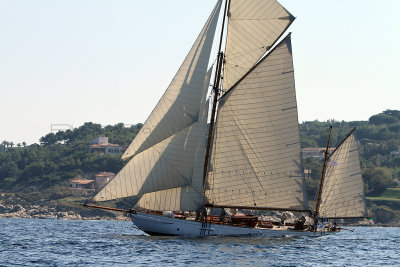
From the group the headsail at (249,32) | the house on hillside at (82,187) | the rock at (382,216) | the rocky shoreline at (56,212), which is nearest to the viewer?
the headsail at (249,32)

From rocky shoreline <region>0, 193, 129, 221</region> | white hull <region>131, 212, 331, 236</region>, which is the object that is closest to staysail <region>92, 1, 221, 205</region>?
white hull <region>131, 212, 331, 236</region>

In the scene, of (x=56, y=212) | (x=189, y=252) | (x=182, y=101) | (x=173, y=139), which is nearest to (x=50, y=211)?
(x=56, y=212)

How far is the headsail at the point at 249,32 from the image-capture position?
52875mm

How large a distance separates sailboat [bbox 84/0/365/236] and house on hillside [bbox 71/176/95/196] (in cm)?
11693

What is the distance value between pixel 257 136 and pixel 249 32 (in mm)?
8017

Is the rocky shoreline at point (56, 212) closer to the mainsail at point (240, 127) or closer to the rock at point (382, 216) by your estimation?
the rock at point (382, 216)

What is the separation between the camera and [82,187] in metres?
171

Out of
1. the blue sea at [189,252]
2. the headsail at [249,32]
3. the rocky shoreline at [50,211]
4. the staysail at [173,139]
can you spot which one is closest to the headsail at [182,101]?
the staysail at [173,139]

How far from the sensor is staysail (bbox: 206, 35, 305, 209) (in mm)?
52438

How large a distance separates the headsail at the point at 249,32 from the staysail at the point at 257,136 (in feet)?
2.74

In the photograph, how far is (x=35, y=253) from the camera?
141ft

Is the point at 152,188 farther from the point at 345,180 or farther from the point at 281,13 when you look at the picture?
the point at 345,180

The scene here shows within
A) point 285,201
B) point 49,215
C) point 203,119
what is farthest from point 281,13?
point 49,215

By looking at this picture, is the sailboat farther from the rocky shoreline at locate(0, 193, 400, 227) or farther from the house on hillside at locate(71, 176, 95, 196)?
the house on hillside at locate(71, 176, 95, 196)
